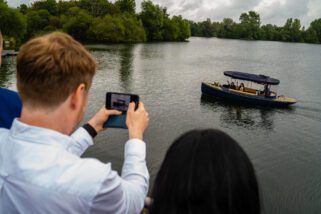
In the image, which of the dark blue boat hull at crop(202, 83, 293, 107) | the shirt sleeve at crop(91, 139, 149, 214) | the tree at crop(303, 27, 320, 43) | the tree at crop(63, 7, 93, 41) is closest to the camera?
the shirt sleeve at crop(91, 139, 149, 214)

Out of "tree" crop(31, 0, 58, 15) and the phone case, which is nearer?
the phone case

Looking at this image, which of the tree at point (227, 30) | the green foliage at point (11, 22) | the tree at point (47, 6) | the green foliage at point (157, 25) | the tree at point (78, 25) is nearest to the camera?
the green foliage at point (11, 22)

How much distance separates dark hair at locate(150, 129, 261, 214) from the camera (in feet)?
5.06

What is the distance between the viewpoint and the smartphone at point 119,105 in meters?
2.48

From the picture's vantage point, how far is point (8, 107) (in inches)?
100

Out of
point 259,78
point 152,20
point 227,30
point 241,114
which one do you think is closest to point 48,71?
point 241,114

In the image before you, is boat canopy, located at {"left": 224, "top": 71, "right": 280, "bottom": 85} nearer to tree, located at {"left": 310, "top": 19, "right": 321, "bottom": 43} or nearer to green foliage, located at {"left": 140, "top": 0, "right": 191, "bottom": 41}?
green foliage, located at {"left": 140, "top": 0, "right": 191, "bottom": 41}

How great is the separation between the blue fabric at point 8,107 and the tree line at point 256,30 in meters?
177

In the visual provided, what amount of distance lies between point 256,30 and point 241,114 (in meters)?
154

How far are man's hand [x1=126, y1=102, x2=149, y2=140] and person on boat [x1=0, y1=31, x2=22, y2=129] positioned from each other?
0.89 m

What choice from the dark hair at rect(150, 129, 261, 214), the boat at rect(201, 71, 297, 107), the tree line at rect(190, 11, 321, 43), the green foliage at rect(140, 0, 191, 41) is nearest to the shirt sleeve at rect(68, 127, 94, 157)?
the dark hair at rect(150, 129, 261, 214)

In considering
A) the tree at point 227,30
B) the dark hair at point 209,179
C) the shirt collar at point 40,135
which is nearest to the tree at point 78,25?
the tree at point 227,30

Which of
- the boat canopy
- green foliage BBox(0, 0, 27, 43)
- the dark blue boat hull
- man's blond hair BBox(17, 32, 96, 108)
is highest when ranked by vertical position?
green foliage BBox(0, 0, 27, 43)

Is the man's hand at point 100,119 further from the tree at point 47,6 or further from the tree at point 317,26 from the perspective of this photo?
the tree at point 317,26
